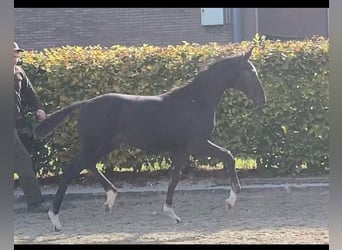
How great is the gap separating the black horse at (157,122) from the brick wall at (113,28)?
537cm

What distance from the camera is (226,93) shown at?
722 cm

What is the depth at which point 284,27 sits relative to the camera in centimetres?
1253

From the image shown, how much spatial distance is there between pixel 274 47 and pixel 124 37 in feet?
15.5

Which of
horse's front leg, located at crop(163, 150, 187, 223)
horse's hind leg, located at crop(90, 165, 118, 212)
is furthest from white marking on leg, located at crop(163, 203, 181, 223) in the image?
horse's hind leg, located at crop(90, 165, 118, 212)

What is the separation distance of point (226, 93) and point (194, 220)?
68.9 inches

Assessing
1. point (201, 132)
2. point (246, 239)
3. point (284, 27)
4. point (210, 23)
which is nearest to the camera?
point (246, 239)

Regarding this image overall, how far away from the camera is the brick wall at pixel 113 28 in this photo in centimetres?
1123

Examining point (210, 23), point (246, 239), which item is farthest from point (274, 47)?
point (210, 23)

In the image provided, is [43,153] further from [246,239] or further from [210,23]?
[210,23]

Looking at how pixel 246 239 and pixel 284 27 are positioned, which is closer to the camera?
pixel 246 239

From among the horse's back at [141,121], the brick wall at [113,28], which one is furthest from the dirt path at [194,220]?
the brick wall at [113,28]

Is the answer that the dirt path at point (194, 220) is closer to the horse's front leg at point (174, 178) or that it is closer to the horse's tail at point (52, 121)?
the horse's front leg at point (174, 178)

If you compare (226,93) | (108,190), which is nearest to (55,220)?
(108,190)

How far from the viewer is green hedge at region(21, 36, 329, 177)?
7113 mm
